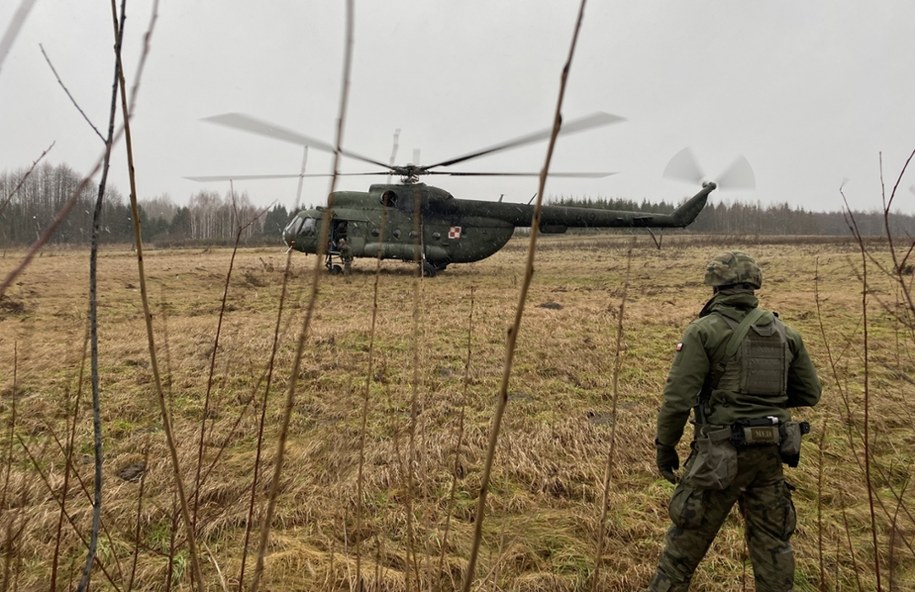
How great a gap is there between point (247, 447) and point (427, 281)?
385 inches

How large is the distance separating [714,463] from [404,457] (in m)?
1.97

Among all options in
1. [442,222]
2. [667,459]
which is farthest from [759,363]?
[442,222]

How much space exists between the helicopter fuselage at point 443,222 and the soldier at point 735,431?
33.3 feet

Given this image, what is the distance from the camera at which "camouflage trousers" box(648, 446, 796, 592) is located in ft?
6.52

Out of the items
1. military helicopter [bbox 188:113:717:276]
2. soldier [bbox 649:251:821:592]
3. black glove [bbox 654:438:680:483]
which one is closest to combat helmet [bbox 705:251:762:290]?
soldier [bbox 649:251:821:592]

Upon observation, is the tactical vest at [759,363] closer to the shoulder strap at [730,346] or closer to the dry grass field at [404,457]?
the shoulder strap at [730,346]

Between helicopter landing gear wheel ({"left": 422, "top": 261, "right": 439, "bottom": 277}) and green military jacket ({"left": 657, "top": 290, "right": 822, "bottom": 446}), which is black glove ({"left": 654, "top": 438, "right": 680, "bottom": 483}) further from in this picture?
helicopter landing gear wheel ({"left": 422, "top": 261, "right": 439, "bottom": 277})

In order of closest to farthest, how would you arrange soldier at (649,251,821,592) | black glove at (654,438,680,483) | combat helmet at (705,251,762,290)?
soldier at (649,251,821,592)
combat helmet at (705,251,762,290)
black glove at (654,438,680,483)

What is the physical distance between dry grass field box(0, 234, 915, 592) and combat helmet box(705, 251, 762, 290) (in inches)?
17.9

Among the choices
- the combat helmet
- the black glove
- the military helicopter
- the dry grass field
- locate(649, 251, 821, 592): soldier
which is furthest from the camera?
the military helicopter

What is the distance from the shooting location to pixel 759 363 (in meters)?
2.05

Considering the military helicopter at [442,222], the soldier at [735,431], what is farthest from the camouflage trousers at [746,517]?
the military helicopter at [442,222]

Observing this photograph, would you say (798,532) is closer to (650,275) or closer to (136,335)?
Answer: (136,335)

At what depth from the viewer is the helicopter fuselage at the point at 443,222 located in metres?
12.2
